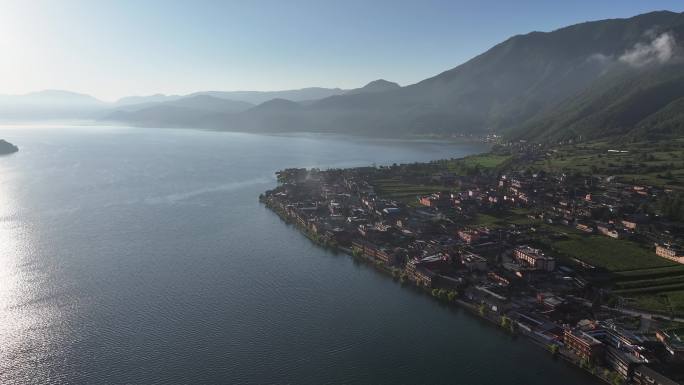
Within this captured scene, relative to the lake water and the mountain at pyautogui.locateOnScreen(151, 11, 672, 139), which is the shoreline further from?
the mountain at pyautogui.locateOnScreen(151, 11, 672, 139)

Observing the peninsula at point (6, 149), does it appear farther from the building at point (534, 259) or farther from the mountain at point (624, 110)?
the mountain at point (624, 110)

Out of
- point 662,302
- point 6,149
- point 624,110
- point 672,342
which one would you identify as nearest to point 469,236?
point 662,302

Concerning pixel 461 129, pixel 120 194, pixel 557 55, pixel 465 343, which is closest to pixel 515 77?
pixel 557 55

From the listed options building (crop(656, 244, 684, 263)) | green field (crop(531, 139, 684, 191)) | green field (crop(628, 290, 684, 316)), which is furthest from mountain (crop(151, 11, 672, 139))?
green field (crop(628, 290, 684, 316))

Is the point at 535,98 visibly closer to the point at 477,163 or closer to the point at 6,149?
the point at 477,163

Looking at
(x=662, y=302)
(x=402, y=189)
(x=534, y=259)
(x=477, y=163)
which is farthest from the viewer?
(x=477, y=163)

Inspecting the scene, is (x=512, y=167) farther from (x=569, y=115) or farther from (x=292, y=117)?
(x=292, y=117)
